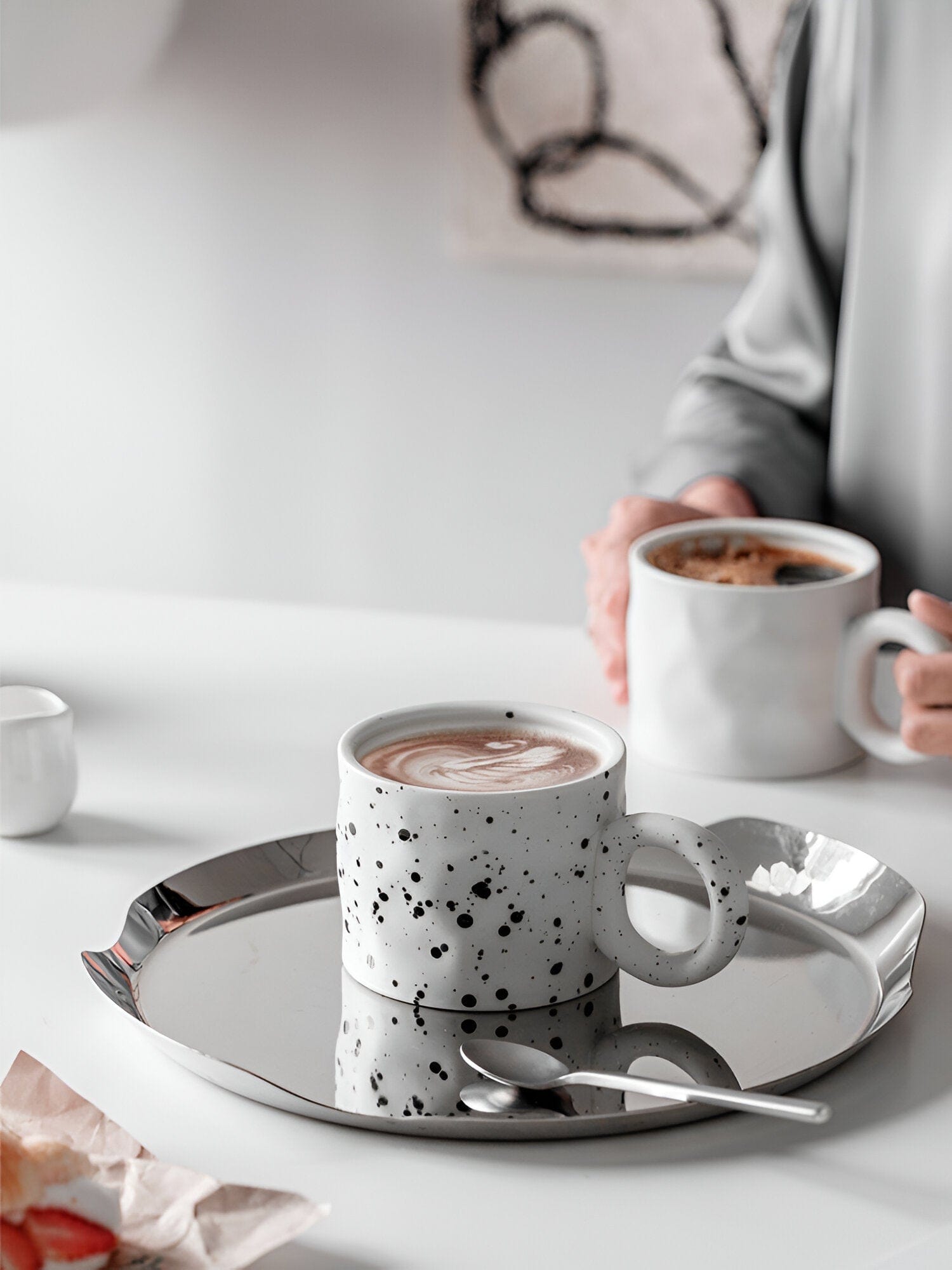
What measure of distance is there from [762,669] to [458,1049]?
32 cm

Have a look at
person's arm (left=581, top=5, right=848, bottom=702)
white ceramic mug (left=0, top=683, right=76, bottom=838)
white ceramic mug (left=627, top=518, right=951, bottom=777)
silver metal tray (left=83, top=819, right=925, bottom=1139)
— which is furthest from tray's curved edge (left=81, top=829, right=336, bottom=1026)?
person's arm (left=581, top=5, right=848, bottom=702)

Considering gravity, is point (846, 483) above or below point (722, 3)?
below

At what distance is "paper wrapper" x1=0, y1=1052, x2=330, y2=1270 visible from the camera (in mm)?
354

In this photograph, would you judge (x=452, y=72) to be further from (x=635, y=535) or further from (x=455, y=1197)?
(x=455, y=1197)

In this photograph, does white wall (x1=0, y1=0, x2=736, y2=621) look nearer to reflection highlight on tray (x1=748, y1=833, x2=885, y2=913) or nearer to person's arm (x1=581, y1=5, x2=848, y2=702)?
person's arm (x1=581, y1=5, x2=848, y2=702)

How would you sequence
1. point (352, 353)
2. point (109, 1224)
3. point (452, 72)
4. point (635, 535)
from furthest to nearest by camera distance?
1. point (352, 353)
2. point (452, 72)
3. point (635, 535)
4. point (109, 1224)

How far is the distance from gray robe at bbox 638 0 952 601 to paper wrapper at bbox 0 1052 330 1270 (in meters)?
0.75

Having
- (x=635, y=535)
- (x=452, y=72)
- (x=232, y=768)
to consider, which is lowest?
(x=232, y=768)

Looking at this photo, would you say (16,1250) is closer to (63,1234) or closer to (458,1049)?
(63,1234)

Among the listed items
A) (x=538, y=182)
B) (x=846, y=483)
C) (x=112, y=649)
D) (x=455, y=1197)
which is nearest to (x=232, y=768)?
(x=112, y=649)

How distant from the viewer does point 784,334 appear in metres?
1.19

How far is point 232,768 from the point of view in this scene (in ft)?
2.50

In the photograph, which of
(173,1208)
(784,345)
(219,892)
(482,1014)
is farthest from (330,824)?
(784,345)

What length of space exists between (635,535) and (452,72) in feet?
4.23
